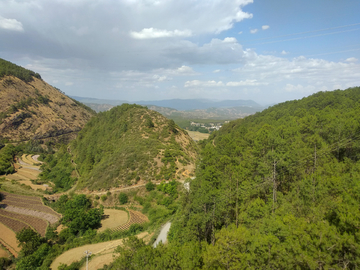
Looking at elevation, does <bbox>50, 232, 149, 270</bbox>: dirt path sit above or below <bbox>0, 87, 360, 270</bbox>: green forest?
below

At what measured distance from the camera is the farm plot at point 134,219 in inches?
1172

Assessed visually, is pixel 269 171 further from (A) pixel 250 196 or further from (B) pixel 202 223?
(B) pixel 202 223

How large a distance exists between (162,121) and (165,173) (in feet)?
79.6

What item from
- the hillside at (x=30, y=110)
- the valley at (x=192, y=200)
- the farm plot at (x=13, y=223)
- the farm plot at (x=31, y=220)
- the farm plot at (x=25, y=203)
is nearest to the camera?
the valley at (x=192, y=200)

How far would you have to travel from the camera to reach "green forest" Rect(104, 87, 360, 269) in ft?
31.6

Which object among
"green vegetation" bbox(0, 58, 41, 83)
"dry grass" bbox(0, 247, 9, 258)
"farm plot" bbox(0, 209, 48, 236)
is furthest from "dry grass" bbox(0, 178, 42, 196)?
"green vegetation" bbox(0, 58, 41, 83)

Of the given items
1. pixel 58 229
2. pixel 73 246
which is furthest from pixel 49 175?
pixel 73 246

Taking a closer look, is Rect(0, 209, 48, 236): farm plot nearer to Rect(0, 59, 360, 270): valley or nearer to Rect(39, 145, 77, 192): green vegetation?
Rect(0, 59, 360, 270): valley

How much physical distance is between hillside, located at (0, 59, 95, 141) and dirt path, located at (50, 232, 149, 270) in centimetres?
8892

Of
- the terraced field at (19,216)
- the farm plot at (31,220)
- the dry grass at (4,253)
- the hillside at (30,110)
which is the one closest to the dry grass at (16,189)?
the terraced field at (19,216)

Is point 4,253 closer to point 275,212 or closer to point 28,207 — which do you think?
point 28,207

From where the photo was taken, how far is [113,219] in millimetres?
32875

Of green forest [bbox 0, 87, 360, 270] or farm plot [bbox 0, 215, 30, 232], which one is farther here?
farm plot [bbox 0, 215, 30, 232]

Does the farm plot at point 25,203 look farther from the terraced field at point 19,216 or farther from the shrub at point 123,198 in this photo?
the shrub at point 123,198
